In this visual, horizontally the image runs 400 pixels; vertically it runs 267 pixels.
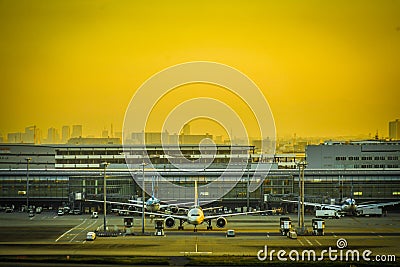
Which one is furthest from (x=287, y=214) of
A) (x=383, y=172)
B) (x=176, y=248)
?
(x=176, y=248)

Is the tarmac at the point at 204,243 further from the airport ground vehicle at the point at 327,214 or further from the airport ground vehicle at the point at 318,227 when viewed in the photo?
the airport ground vehicle at the point at 327,214

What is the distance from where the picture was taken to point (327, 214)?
127312 millimetres

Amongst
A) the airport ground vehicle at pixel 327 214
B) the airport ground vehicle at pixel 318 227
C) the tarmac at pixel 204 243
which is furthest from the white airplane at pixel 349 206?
the airport ground vehicle at pixel 318 227

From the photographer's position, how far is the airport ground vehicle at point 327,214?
126 metres

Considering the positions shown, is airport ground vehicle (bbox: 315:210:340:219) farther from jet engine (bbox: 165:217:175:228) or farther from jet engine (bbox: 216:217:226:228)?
jet engine (bbox: 165:217:175:228)

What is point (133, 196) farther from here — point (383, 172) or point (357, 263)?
point (357, 263)

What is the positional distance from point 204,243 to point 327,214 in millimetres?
47114

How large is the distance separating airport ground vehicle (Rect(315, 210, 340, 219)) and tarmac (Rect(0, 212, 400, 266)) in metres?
8.35

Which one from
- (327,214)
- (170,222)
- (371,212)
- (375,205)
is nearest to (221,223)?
(170,222)

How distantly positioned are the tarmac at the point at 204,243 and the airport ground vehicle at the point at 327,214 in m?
8.35

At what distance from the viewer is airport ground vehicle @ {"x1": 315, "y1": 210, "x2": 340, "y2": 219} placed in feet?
414

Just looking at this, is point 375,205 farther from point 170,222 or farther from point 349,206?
point 170,222

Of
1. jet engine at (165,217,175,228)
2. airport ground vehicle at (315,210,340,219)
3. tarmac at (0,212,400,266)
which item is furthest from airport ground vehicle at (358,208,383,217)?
jet engine at (165,217,175,228)

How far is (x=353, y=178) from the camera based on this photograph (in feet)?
486
